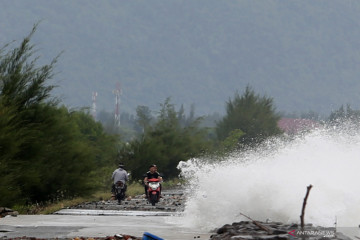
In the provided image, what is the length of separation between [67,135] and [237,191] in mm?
11947

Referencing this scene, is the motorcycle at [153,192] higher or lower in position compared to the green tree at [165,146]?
lower

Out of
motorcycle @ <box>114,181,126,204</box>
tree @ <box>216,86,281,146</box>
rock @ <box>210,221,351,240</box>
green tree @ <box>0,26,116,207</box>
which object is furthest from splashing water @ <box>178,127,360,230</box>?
tree @ <box>216,86,281,146</box>

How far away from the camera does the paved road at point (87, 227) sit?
545 inches

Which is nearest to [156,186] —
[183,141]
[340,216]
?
[340,216]

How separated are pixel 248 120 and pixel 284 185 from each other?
5916 centimetres

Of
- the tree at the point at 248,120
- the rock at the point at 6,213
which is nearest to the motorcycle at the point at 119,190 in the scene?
the rock at the point at 6,213

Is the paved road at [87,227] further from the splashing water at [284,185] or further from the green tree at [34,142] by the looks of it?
the green tree at [34,142]

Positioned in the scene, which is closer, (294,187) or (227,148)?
(294,187)

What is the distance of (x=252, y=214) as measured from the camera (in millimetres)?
15352

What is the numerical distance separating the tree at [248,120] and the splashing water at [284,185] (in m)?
54.0

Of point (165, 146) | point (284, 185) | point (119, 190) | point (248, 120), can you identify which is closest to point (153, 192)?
point (119, 190)

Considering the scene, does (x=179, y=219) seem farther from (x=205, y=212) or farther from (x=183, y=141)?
(x=183, y=141)

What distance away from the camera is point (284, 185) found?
1512 centimetres

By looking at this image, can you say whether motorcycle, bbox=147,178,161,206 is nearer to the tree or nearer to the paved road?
the paved road
